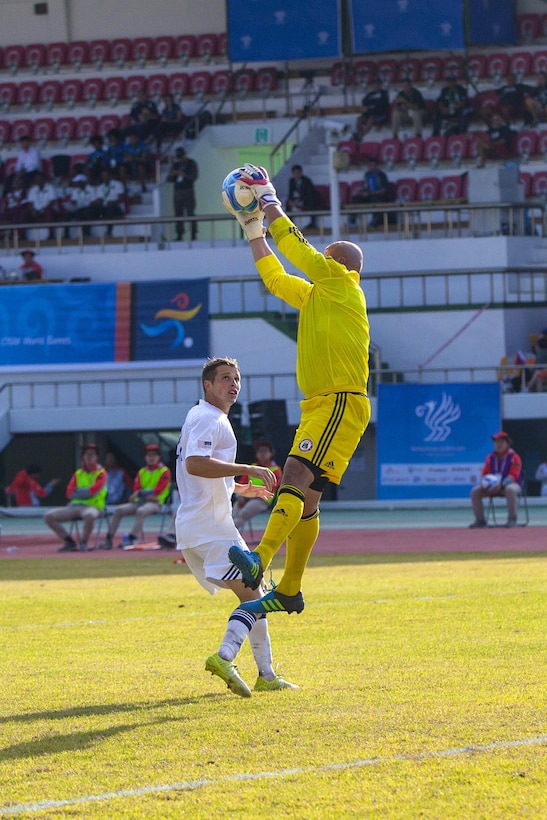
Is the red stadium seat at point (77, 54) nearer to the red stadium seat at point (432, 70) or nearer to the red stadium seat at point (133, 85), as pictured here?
the red stadium seat at point (133, 85)

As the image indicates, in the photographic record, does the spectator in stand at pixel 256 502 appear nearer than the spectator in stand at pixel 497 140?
Yes

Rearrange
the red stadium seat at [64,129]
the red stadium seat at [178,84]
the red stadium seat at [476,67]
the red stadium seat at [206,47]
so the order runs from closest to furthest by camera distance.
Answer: the red stadium seat at [476,67], the red stadium seat at [64,129], the red stadium seat at [178,84], the red stadium seat at [206,47]

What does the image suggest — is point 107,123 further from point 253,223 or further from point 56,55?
point 253,223

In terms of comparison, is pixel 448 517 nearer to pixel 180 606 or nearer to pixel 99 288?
pixel 99 288

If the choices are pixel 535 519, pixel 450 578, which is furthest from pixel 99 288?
pixel 450 578

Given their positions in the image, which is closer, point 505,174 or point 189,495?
point 189,495

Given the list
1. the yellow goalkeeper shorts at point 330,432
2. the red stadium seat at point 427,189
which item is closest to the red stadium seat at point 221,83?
Result: the red stadium seat at point 427,189

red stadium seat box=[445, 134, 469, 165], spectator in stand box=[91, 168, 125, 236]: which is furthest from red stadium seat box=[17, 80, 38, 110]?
red stadium seat box=[445, 134, 469, 165]

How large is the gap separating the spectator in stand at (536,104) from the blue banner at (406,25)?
2543mm

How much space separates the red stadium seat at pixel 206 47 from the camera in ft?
130

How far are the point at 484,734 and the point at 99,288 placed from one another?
25346 millimetres

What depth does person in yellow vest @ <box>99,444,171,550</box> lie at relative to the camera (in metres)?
20.4

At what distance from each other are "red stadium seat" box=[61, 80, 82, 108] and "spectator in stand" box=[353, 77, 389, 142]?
29.4 feet

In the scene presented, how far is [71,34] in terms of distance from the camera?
1651 inches
